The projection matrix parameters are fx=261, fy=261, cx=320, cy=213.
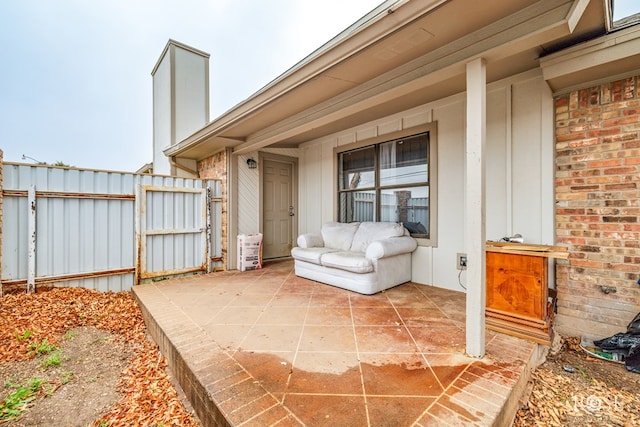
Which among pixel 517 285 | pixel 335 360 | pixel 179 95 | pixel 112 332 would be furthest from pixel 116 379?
pixel 179 95

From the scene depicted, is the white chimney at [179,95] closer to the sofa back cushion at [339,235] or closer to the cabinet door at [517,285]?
the sofa back cushion at [339,235]

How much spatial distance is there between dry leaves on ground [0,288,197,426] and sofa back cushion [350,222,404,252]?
2.61 m

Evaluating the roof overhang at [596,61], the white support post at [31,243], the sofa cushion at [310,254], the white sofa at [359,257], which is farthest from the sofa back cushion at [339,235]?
the white support post at [31,243]

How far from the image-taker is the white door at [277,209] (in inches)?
208

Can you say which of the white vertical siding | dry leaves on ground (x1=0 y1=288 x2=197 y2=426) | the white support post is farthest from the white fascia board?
the white support post

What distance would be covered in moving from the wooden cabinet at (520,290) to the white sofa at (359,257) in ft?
3.76

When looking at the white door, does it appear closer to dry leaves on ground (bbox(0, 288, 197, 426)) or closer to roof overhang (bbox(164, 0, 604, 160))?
roof overhang (bbox(164, 0, 604, 160))

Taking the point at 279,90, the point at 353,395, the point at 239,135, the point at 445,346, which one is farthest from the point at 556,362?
the point at 239,135

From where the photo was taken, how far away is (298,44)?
8.04 metres

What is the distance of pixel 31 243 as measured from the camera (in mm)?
3090

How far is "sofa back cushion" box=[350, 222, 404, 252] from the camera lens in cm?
351

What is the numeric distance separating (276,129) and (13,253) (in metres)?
3.42

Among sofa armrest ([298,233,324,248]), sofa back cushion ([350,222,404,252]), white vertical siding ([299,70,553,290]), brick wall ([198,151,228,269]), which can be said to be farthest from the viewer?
brick wall ([198,151,228,269])

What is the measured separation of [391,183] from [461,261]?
4.85ft
